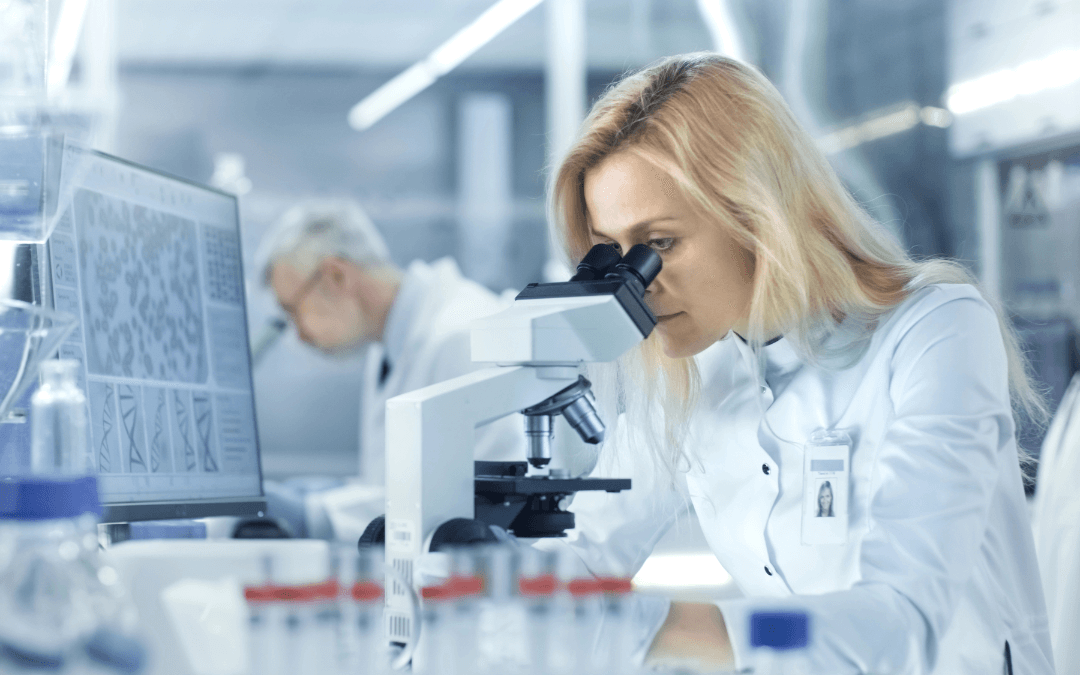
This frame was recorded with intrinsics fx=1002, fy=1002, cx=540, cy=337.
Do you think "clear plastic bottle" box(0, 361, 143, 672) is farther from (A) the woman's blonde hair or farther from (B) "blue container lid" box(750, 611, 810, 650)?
(A) the woman's blonde hair

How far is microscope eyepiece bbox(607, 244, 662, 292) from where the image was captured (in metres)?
1.01

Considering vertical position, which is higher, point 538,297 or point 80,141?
point 80,141

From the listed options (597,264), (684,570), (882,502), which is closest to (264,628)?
(597,264)

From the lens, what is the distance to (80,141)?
37.2 inches

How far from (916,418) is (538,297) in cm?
41

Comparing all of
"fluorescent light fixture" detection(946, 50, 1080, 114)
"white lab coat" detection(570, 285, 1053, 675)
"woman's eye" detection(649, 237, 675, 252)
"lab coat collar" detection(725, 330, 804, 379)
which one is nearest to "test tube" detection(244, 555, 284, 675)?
"white lab coat" detection(570, 285, 1053, 675)

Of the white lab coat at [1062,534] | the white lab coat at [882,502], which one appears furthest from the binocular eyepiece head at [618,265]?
the white lab coat at [1062,534]

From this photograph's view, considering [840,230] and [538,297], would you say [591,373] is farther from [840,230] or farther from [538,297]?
[538,297]

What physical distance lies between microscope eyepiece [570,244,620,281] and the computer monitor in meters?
0.49

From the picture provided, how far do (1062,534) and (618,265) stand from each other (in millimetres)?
1059

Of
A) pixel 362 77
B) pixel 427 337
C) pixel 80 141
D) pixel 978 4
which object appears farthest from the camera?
pixel 362 77

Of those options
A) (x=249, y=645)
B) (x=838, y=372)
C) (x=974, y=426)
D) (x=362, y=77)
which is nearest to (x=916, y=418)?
(x=974, y=426)

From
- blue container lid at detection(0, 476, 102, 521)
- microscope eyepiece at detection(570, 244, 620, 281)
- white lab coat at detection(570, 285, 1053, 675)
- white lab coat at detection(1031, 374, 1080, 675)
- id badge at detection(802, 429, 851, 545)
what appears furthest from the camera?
white lab coat at detection(1031, 374, 1080, 675)

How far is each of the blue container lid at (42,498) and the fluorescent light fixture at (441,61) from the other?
318 centimetres
